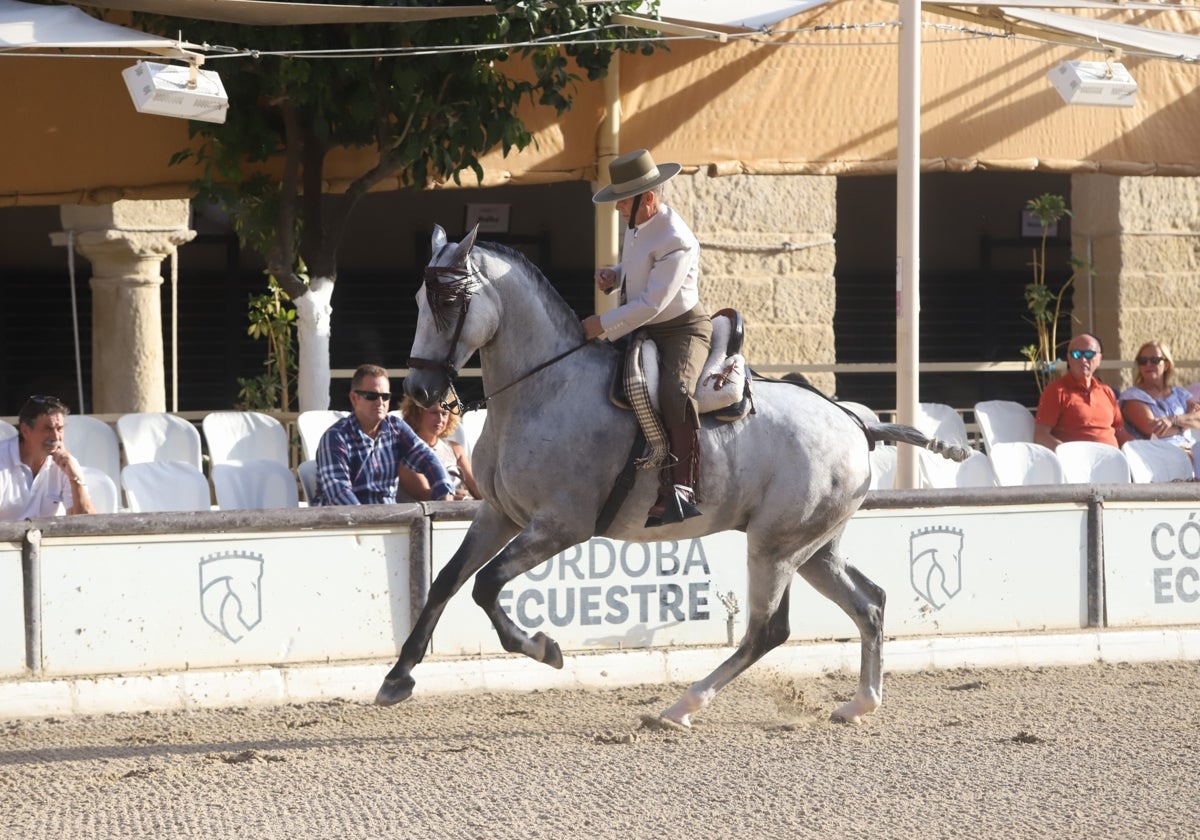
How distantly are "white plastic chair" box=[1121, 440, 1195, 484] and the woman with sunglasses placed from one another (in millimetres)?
390

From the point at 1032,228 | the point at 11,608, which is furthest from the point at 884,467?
the point at 1032,228

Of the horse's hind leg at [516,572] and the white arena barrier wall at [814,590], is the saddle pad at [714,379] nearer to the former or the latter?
the horse's hind leg at [516,572]

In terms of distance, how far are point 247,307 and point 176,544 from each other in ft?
34.9

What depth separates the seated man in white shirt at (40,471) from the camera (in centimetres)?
815

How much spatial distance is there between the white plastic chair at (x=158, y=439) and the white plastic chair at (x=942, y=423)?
4771 mm

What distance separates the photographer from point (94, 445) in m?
9.72

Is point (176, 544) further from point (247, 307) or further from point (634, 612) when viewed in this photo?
point (247, 307)

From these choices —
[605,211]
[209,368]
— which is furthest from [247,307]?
[605,211]

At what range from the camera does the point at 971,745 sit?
6750 millimetres

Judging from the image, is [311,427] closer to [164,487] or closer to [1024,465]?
[164,487]

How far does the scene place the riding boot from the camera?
6645 millimetres

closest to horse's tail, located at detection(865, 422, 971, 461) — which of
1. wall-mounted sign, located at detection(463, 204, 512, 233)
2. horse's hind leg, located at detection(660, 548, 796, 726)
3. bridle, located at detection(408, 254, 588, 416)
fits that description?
horse's hind leg, located at detection(660, 548, 796, 726)

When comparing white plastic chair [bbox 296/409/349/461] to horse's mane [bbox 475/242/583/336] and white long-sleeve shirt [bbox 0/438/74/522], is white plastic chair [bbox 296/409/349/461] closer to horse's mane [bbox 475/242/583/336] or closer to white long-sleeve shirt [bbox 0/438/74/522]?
white long-sleeve shirt [bbox 0/438/74/522]

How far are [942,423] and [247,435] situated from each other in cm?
472
